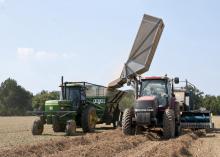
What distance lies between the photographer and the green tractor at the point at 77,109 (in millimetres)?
17203

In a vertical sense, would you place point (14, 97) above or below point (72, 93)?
above

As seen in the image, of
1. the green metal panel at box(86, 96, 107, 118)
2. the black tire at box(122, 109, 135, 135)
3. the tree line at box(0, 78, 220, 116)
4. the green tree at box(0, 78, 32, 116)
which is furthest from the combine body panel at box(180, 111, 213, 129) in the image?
the green tree at box(0, 78, 32, 116)

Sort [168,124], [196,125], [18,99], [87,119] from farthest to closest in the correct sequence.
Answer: [18,99] → [196,125] → [87,119] → [168,124]

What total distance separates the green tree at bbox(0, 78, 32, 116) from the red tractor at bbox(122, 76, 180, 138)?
78.7m

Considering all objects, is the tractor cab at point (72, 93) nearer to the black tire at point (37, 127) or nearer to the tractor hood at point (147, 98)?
the black tire at point (37, 127)

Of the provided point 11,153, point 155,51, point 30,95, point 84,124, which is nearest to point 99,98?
point 84,124

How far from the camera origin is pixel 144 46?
17.0 metres

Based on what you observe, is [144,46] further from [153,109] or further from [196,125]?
[196,125]

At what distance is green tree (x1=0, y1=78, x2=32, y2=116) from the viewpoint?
9472 cm

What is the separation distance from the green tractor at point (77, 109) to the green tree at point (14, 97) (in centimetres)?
7246

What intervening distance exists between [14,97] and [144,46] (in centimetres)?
8228

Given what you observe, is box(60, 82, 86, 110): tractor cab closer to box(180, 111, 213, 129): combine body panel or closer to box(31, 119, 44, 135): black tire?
box(31, 119, 44, 135): black tire

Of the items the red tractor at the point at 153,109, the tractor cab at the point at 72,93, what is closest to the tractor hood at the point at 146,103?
the red tractor at the point at 153,109

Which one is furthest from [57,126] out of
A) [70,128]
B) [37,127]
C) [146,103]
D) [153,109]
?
[153,109]
